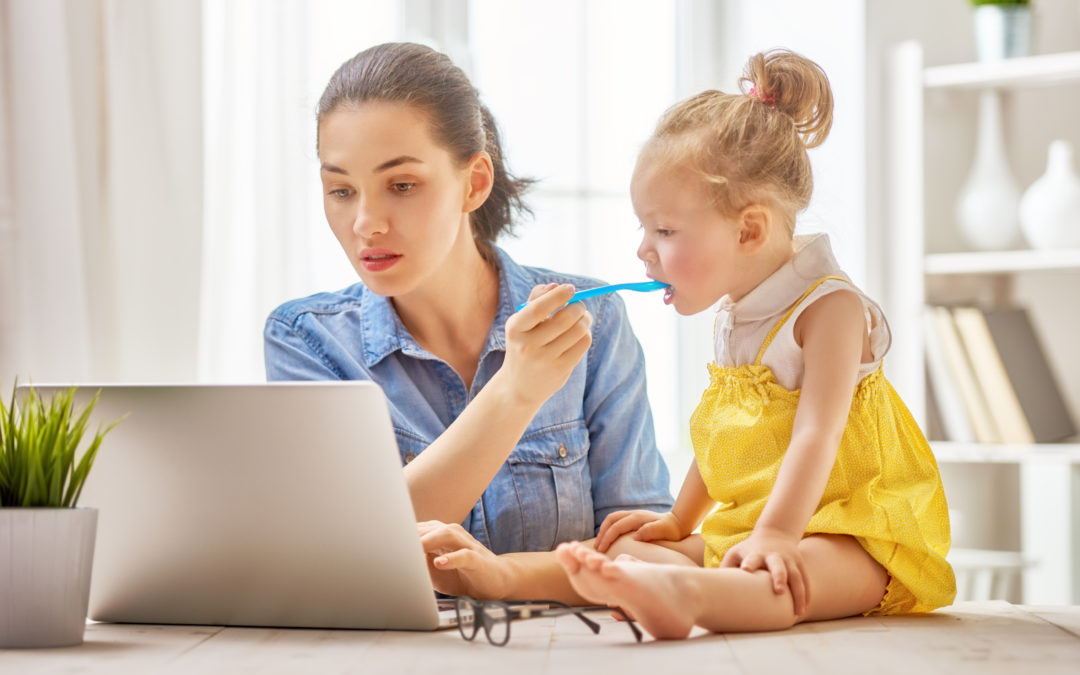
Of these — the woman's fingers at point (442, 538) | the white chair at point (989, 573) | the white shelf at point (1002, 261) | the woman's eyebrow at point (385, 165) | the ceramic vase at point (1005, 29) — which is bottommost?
the white chair at point (989, 573)

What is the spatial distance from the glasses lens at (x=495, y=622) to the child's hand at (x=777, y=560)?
0.67ft

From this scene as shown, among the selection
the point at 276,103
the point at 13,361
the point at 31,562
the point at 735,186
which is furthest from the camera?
the point at 276,103

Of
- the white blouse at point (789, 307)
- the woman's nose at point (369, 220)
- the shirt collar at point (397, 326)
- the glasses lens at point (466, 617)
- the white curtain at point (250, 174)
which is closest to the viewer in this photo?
the glasses lens at point (466, 617)

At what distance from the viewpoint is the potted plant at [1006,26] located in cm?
248

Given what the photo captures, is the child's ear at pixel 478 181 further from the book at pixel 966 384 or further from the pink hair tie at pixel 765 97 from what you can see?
the book at pixel 966 384

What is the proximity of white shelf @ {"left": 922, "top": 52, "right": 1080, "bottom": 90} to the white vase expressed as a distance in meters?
0.08

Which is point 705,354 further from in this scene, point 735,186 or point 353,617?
point 353,617

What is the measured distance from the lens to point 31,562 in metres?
0.88

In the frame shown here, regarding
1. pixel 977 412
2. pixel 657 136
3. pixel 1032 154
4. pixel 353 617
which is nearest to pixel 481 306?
pixel 657 136

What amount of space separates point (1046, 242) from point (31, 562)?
221 cm

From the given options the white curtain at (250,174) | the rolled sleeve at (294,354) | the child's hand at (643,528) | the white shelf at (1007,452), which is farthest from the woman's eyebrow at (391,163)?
the white shelf at (1007,452)

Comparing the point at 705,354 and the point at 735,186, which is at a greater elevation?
the point at 735,186

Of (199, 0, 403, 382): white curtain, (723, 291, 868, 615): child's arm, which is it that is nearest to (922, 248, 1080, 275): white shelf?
(199, 0, 403, 382): white curtain

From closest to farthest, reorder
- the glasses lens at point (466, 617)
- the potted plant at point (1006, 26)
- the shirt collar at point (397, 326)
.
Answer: the glasses lens at point (466, 617) < the shirt collar at point (397, 326) < the potted plant at point (1006, 26)
